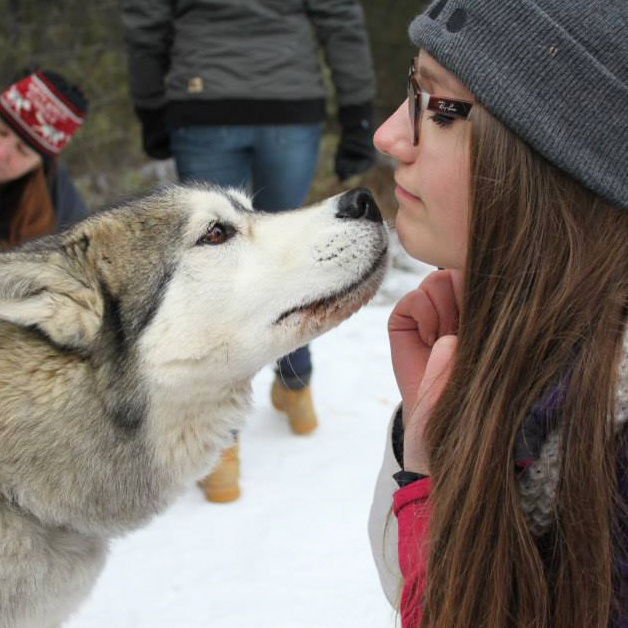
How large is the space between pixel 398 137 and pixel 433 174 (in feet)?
0.48

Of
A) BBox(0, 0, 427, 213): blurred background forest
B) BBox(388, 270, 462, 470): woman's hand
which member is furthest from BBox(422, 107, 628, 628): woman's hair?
BBox(0, 0, 427, 213): blurred background forest

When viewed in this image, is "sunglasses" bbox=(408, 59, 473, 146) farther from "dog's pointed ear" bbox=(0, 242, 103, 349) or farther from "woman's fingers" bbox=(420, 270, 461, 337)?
"dog's pointed ear" bbox=(0, 242, 103, 349)

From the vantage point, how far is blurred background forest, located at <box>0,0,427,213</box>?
566 cm

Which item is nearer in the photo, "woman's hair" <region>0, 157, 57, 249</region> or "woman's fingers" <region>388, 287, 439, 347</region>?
"woman's fingers" <region>388, 287, 439, 347</region>

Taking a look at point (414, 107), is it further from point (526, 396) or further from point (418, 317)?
point (526, 396)

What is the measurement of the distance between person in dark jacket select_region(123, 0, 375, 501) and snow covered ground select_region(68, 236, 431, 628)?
219 mm

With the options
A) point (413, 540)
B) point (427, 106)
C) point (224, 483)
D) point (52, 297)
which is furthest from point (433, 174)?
point (224, 483)

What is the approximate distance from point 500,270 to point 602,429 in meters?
0.32

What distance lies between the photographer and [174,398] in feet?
5.42

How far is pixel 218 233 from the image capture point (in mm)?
1759

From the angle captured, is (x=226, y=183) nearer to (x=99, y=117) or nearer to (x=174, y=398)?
(x=174, y=398)

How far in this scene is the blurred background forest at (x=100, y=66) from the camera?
18.6 ft

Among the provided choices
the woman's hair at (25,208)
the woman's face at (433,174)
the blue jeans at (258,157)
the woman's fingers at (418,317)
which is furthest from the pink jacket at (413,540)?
the woman's hair at (25,208)

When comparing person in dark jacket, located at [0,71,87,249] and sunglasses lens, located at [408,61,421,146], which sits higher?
sunglasses lens, located at [408,61,421,146]
